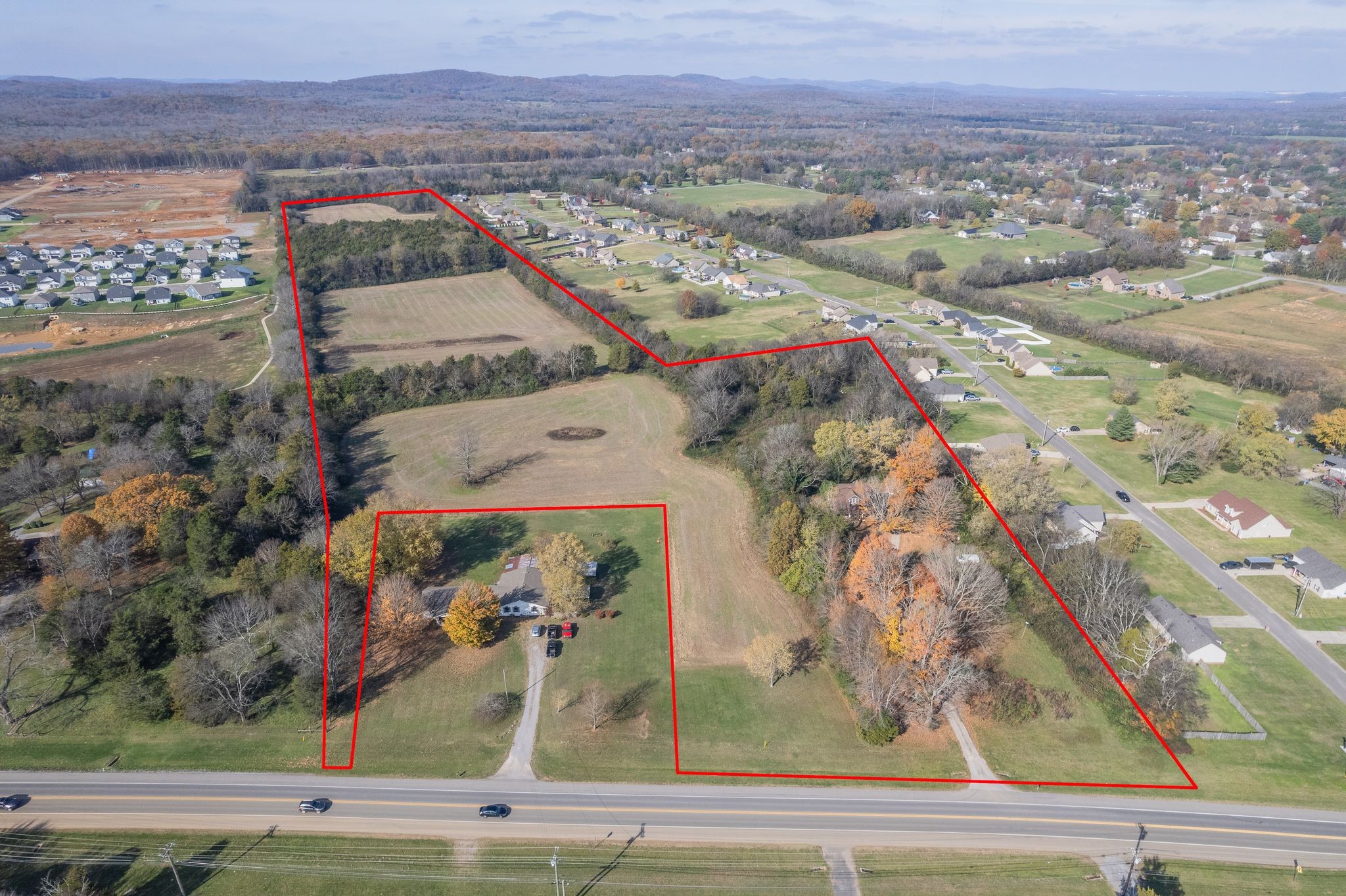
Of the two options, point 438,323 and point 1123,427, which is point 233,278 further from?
point 1123,427

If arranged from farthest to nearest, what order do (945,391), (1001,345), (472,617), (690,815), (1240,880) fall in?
(1001,345)
(945,391)
(472,617)
(690,815)
(1240,880)

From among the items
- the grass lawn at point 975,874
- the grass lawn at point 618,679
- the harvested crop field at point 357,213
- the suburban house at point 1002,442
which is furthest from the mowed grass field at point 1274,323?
the harvested crop field at point 357,213

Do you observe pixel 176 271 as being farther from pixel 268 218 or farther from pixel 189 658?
pixel 189 658

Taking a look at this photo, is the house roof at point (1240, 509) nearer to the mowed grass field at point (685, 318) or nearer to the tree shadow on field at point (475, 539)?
the mowed grass field at point (685, 318)

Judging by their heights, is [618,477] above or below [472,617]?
above

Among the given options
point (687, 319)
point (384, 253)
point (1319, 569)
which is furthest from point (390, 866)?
point (384, 253)

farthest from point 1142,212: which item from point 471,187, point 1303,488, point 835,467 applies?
point 471,187
